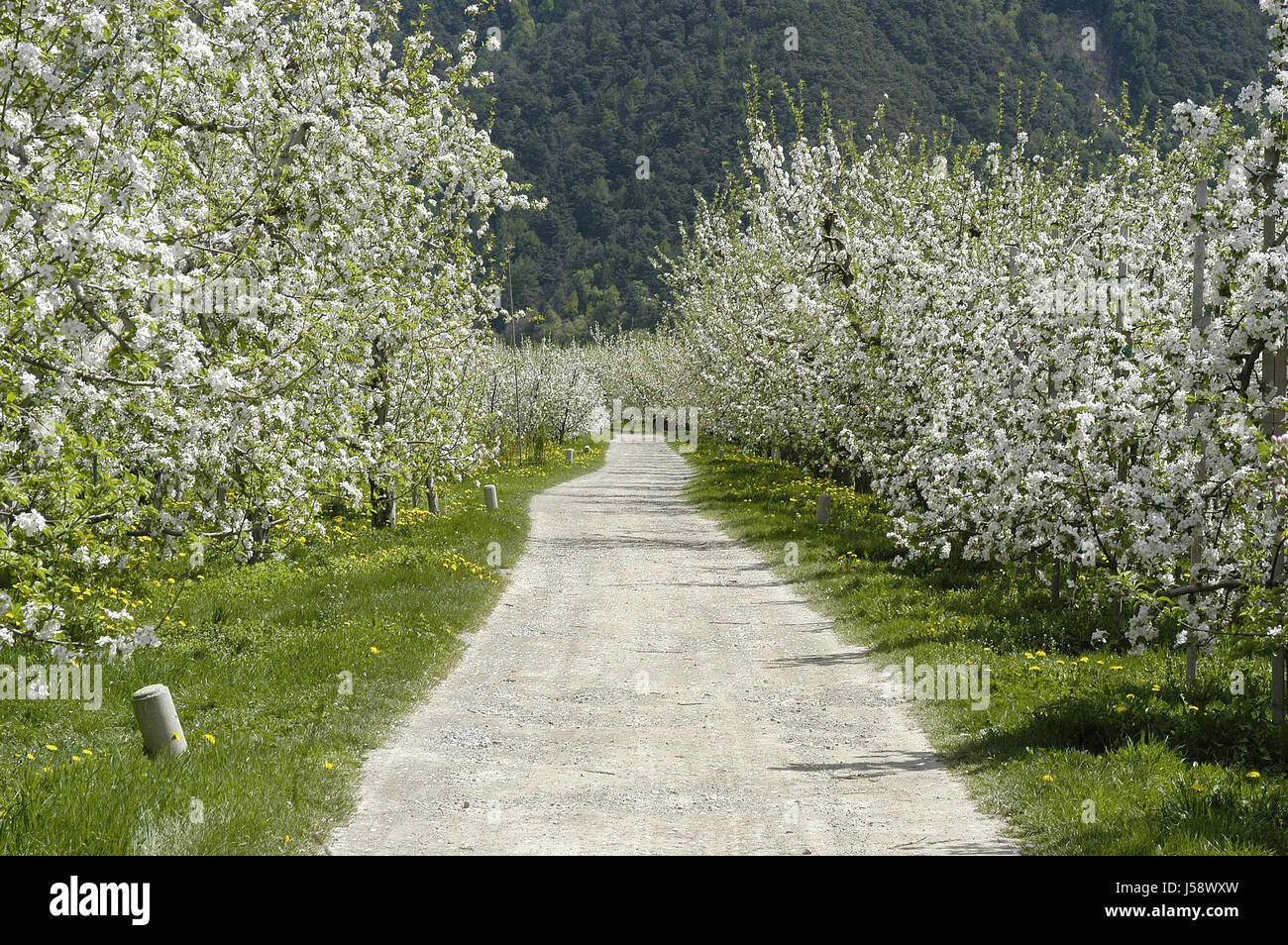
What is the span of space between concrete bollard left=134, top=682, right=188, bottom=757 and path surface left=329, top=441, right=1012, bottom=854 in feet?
4.41

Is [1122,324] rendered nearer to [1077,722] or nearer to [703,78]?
[1077,722]

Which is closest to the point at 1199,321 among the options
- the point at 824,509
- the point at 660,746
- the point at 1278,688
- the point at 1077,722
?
the point at 1278,688

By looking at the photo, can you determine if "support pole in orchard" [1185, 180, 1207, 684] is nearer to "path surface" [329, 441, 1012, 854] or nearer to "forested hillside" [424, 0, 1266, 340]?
"path surface" [329, 441, 1012, 854]

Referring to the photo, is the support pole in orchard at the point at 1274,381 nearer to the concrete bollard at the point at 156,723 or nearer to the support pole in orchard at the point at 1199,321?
the support pole in orchard at the point at 1199,321

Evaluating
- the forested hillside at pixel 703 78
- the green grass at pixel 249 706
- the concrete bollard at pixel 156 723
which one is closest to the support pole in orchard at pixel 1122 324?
the green grass at pixel 249 706

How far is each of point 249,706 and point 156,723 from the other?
1417mm

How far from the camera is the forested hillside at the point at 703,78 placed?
75312mm

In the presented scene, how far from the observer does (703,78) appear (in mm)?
98250

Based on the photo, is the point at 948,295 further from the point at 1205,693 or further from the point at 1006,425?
the point at 1205,693

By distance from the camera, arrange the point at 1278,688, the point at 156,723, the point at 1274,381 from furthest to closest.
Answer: the point at 1278,688, the point at 1274,381, the point at 156,723

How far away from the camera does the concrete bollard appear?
24.9ft

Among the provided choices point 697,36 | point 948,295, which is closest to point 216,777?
point 948,295

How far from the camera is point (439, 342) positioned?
67.6 ft

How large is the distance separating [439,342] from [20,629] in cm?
1435
